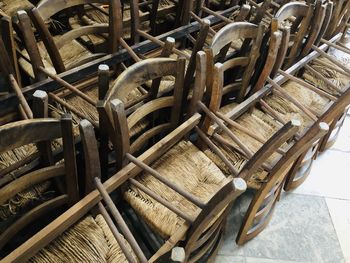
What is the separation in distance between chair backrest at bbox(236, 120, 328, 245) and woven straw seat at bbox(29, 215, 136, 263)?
2.25ft

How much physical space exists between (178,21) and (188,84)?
0.79 metres

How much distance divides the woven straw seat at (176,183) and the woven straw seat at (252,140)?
107 millimetres

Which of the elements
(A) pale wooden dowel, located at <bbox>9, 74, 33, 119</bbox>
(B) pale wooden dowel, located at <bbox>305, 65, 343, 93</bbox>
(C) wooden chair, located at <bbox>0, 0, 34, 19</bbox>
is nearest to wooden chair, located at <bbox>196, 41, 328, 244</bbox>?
(B) pale wooden dowel, located at <bbox>305, 65, 343, 93</bbox>

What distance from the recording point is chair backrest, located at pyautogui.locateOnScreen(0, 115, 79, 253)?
941mm

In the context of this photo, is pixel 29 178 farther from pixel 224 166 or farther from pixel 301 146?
pixel 301 146

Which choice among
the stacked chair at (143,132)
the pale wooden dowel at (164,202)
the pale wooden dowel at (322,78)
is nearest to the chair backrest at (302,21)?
the stacked chair at (143,132)

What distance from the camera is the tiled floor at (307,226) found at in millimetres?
1757

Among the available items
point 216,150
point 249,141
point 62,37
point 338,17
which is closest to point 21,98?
point 62,37

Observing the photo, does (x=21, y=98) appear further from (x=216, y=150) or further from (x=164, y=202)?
(x=216, y=150)

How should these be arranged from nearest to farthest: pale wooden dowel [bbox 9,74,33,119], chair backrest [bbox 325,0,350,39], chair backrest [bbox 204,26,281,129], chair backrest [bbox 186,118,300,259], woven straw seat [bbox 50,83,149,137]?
chair backrest [bbox 186,118,300,259] < pale wooden dowel [bbox 9,74,33,119] < chair backrest [bbox 204,26,281,129] < woven straw seat [bbox 50,83,149,137] < chair backrest [bbox 325,0,350,39]

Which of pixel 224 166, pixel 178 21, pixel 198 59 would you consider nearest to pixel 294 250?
pixel 224 166

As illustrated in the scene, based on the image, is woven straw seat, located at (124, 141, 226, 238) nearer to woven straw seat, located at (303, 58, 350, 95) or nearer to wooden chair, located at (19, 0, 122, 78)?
wooden chair, located at (19, 0, 122, 78)

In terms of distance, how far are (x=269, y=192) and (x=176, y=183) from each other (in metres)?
0.51

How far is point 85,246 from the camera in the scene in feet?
3.83
